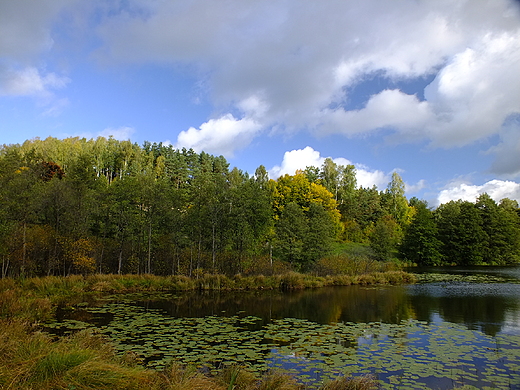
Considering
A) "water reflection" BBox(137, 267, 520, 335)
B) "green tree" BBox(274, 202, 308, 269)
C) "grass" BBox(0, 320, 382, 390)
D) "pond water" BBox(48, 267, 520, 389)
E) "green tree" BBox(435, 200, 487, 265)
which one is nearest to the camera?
"grass" BBox(0, 320, 382, 390)

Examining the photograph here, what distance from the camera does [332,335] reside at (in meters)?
12.0

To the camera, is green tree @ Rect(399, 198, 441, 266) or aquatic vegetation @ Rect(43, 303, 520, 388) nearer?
aquatic vegetation @ Rect(43, 303, 520, 388)

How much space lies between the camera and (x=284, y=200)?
6291 cm

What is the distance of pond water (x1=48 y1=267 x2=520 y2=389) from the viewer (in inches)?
333

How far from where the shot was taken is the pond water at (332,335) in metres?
8.45

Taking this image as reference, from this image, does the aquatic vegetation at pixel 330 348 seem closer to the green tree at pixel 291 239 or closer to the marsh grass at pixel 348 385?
the marsh grass at pixel 348 385

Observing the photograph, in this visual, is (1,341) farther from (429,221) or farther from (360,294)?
(429,221)

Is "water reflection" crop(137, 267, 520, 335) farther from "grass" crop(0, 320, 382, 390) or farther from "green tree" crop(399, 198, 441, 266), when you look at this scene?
"green tree" crop(399, 198, 441, 266)

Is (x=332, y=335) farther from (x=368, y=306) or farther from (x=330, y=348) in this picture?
(x=368, y=306)

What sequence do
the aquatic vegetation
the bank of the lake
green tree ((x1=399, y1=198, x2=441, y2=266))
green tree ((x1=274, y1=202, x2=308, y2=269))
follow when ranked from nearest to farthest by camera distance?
1. the bank of the lake
2. the aquatic vegetation
3. green tree ((x1=274, y1=202, x2=308, y2=269))
4. green tree ((x1=399, y1=198, x2=441, y2=266))

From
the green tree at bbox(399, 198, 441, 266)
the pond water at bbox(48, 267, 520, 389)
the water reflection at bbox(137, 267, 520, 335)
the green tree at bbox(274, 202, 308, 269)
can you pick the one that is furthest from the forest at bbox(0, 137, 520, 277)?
the green tree at bbox(399, 198, 441, 266)

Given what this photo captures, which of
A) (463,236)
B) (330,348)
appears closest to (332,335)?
(330,348)

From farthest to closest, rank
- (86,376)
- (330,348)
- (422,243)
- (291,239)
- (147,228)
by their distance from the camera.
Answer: (422,243) < (291,239) < (147,228) < (330,348) < (86,376)

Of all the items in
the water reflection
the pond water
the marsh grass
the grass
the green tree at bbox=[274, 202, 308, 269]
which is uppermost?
the green tree at bbox=[274, 202, 308, 269]
